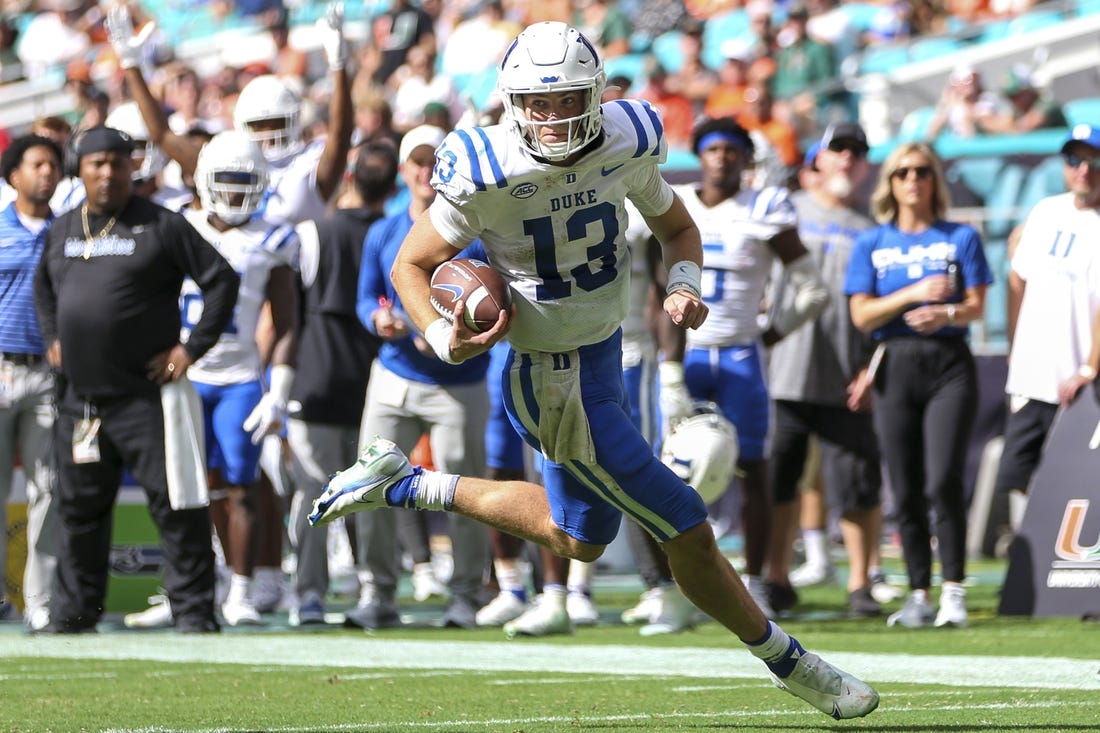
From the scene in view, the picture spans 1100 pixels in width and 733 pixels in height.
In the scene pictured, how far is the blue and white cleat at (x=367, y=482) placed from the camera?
Answer: 5172 millimetres

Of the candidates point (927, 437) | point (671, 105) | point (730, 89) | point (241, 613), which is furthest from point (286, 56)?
point (927, 437)

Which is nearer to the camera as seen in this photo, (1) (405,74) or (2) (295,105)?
(2) (295,105)

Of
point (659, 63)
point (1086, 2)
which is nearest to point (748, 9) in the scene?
point (659, 63)

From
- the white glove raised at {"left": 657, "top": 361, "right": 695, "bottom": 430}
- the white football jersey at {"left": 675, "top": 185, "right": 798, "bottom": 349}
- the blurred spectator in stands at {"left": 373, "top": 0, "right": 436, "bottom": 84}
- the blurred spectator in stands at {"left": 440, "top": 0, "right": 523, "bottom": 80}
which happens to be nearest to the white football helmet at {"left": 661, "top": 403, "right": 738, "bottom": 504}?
the white glove raised at {"left": 657, "top": 361, "right": 695, "bottom": 430}

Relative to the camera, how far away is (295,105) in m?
9.28

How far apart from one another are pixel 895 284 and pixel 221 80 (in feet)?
30.1

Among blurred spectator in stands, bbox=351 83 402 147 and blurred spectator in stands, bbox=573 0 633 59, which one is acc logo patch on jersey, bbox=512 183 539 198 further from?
blurred spectator in stands, bbox=573 0 633 59

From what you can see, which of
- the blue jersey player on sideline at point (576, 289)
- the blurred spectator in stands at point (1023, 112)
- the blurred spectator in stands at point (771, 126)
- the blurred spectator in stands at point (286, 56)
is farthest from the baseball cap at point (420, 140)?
the blurred spectator in stands at point (286, 56)

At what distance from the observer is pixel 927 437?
7.85 m

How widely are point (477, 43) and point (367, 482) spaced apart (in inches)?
479

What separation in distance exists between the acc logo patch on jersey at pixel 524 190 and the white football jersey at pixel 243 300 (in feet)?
11.6

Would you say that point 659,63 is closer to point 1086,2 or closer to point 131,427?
point 1086,2

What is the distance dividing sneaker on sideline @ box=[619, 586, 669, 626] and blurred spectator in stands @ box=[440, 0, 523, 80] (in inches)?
359

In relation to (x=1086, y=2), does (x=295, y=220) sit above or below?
below
